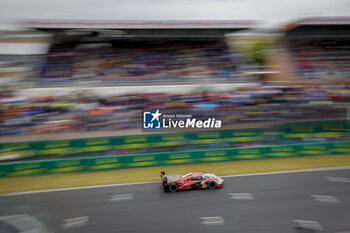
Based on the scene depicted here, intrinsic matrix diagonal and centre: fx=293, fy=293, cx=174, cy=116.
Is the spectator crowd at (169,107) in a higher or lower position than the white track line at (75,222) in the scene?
higher

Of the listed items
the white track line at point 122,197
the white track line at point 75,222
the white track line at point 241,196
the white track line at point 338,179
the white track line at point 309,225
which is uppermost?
the white track line at point 122,197

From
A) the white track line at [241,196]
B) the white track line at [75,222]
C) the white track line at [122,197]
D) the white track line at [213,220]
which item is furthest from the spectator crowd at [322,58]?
the white track line at [75,222]

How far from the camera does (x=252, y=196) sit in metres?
8.06

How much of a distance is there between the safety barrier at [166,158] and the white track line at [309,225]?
4876mm

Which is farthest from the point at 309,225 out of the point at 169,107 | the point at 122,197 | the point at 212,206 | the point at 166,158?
the point at 169,107

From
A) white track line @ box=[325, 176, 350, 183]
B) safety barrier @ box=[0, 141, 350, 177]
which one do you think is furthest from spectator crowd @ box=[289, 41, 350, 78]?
white track line @ box=[325, 176, 350, 183]

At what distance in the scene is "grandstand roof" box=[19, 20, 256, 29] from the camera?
16312mm

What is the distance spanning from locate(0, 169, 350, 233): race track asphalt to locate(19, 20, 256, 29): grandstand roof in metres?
10.8

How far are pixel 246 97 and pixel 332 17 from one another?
844 cm

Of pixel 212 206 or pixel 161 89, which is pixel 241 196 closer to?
pixel 212 206

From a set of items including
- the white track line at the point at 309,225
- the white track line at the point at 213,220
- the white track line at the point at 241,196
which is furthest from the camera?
the white track line at the point at 241,196

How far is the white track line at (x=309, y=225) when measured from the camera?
6.27 metres

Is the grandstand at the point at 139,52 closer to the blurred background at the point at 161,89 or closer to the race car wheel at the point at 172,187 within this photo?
the blurred background at the point at 161,89

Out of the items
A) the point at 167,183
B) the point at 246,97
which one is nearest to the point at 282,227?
the point at 167,183
